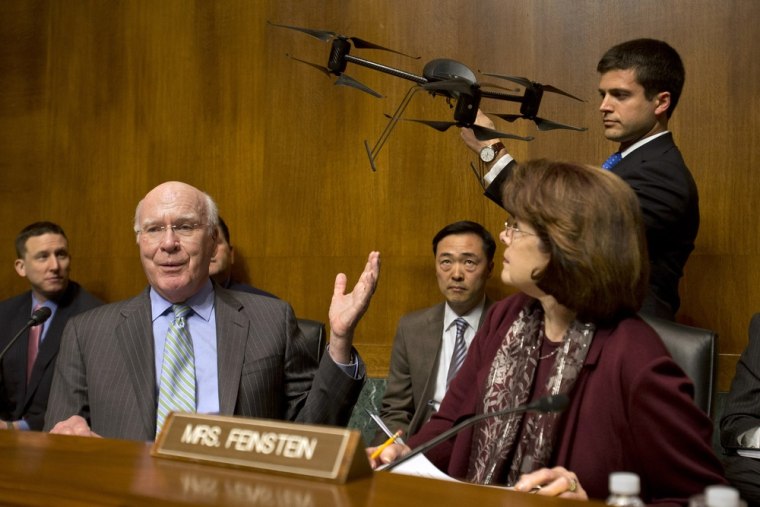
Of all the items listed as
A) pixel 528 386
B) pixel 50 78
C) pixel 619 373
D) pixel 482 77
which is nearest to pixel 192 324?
pixel 528 386

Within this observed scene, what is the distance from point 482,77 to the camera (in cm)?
423

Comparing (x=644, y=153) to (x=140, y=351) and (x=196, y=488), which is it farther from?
(x=196, y=488)

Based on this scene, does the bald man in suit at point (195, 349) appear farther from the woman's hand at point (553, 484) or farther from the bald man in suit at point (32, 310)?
the bald man in suit at point (32, 310)

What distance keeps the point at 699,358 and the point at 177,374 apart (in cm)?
135

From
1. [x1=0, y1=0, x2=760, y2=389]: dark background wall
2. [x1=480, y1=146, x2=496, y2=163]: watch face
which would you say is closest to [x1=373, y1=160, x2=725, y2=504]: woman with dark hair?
[x1=480, y1=146, x2=496, y2=163]: watch face

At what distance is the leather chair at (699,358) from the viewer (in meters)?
2.03

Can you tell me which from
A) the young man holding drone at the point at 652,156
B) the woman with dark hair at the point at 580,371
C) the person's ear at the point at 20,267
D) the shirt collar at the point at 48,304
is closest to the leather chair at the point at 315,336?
the young man holding drone at the point at 652,156

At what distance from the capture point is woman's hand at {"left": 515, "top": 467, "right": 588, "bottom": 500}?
1.59 metres

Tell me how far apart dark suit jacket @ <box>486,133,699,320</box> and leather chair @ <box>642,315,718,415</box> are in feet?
2.54

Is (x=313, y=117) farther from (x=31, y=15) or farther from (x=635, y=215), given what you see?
(x=635, y=215)

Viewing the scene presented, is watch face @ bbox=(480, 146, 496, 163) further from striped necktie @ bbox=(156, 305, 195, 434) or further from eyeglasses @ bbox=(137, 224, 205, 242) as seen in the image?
striped necktie @ bbox=(156, 305, 195, 434)

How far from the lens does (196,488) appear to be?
1.24 m

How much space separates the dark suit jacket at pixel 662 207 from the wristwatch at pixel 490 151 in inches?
3.3

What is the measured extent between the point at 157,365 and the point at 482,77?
2265 mm
